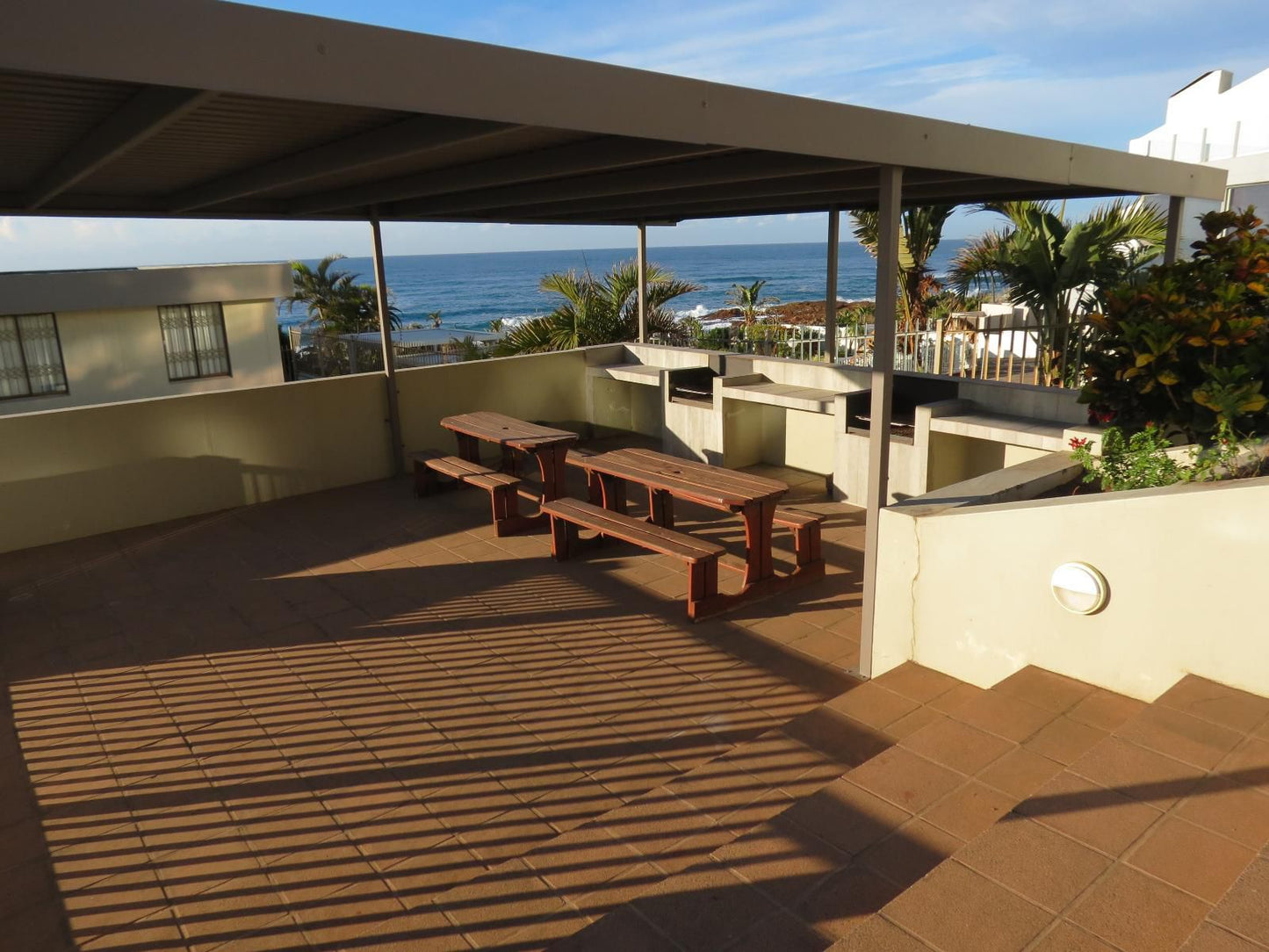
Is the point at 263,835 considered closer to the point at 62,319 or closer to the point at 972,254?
the point at 972,254

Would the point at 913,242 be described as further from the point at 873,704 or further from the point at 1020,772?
the point at 1020,772

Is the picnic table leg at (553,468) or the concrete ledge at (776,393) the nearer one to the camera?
the picnic table leg at (553,468)

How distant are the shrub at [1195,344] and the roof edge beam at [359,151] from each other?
139 inches

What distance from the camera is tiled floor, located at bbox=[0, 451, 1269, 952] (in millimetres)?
2533

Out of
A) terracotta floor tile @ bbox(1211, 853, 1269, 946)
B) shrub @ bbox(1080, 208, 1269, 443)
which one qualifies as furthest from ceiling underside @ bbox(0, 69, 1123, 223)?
terracotta floor tile @ bbox(1211, 853, 1269, 946)

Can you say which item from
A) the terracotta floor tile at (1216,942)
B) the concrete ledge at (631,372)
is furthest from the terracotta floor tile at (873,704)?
the concrete ledge at (631,372)

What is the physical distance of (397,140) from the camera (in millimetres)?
4027

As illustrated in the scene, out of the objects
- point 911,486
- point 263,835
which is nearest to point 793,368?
point 911,486

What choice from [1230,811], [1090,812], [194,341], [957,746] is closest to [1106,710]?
[957,746]

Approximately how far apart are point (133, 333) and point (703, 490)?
15803mm

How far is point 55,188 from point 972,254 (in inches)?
395

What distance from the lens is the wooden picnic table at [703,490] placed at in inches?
227

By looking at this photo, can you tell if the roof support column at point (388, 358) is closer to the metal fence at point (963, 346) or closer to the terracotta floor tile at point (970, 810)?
the metal fence at point (963, 346)

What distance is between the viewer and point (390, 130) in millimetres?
4090
